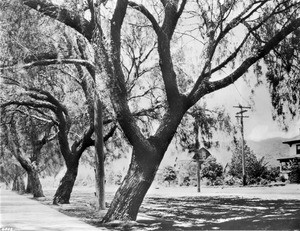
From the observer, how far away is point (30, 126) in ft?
84.4

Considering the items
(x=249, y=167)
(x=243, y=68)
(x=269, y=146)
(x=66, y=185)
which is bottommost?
(x=66, y=185)

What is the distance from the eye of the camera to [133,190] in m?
11.5

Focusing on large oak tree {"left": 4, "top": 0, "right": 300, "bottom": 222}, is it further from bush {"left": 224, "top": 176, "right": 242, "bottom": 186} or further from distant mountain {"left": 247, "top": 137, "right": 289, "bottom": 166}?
distant mountain {"left": 247, "top": 137, "right": 289, "bottom": 166}

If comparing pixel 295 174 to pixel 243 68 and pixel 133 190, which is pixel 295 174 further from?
pixel 133 190

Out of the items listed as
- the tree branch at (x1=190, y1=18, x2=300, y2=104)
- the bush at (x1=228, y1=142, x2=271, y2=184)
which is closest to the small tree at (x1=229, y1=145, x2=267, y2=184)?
the bush at (x1=228, y1=142, x2=271, y2=184)

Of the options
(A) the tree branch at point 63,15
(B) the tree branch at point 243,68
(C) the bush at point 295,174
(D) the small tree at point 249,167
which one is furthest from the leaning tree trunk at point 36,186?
(C) the bush at point 295,174

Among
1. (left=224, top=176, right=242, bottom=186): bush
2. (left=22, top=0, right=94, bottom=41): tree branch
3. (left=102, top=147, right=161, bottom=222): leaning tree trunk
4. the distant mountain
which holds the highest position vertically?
the distant mountain

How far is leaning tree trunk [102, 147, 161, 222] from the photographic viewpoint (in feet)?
37.8

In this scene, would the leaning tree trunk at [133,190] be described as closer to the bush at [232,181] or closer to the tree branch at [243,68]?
the tree branch at [243,68]

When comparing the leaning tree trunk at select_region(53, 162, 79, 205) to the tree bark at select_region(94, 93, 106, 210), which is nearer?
the tree bark at select_region(94, 93, 106, 210)

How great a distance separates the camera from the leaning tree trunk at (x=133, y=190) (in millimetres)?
11523

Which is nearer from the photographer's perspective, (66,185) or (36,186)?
(66,185)

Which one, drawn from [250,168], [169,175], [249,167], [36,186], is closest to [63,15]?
[36,186]

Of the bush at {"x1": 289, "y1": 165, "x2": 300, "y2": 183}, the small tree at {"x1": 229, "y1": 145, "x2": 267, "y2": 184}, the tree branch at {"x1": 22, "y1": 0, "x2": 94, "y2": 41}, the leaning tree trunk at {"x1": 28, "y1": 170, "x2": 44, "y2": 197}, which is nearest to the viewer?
the tree branch at {"x1": 22, "y1": 0, "x2": 94, "y2": 41}
